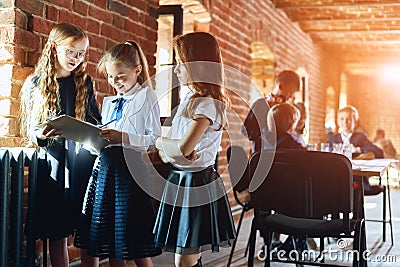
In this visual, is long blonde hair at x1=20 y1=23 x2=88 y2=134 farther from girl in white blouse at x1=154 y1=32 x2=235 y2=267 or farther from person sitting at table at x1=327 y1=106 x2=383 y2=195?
person sitting at table at x1=327 y1=106 x2=383 y2=195

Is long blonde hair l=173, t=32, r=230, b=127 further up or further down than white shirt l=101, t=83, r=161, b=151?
further up

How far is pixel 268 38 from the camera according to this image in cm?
723

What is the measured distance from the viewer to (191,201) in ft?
7.77

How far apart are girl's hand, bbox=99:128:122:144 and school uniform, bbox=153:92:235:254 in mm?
285

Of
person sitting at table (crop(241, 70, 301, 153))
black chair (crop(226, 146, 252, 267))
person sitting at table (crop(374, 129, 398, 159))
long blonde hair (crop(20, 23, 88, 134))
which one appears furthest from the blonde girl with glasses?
person sitting at table (crop(374, 129, 398, 159))

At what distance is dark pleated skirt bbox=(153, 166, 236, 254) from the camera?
236 cm

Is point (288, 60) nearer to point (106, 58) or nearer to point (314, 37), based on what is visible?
point (314, 37)

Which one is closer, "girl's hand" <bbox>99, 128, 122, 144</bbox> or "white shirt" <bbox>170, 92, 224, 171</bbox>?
"white shirt" <bbox>170, 92, 224, 171</bbox>

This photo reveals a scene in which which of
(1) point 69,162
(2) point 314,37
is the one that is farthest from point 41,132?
(2) point 314,37

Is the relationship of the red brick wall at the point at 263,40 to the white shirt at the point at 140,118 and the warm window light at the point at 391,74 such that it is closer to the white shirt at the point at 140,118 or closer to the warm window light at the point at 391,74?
the white shirt at the point at 140,118

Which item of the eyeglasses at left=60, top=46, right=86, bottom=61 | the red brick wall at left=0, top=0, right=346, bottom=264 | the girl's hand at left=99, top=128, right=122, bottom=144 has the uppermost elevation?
the red brick wall at left=0, top=0, right=346, bottom=264

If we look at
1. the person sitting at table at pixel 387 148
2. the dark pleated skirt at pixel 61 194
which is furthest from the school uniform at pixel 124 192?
the person sitting at table at pixel 387 148

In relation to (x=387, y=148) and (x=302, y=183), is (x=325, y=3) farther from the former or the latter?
(x=302, y=183)

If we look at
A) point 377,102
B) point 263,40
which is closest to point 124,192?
point 263,40
